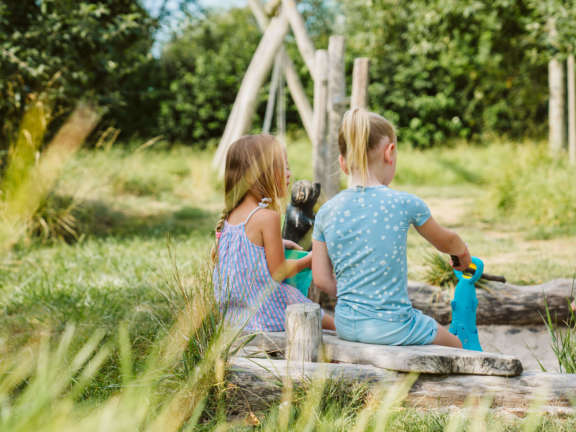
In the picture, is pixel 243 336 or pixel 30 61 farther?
pixel 30 61

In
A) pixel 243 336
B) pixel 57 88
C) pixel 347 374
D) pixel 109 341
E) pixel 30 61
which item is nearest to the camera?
pixel 347 374

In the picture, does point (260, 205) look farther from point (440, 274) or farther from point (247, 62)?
point (247, 62)

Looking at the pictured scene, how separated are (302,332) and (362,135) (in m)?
0.79

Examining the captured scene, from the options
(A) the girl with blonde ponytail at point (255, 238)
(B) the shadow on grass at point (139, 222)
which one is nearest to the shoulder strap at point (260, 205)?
(A) the girl with blonde ponytail at point (255, 238)

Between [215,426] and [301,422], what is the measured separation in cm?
32

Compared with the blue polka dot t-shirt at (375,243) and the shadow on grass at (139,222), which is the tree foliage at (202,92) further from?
the blue polka dot t-shirt at (375,243)

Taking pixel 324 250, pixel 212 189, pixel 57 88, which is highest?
pixel 57 88

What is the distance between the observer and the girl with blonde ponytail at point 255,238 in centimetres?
239

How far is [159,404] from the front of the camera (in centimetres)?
198

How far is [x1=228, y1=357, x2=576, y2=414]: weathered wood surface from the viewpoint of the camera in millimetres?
2033

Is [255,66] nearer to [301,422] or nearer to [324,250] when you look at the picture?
[324,250]

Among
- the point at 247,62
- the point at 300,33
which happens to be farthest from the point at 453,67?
the point at 300,33

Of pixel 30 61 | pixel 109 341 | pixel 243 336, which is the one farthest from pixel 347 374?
pixel 30 61

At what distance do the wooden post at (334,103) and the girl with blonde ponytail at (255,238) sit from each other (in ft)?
5.98
